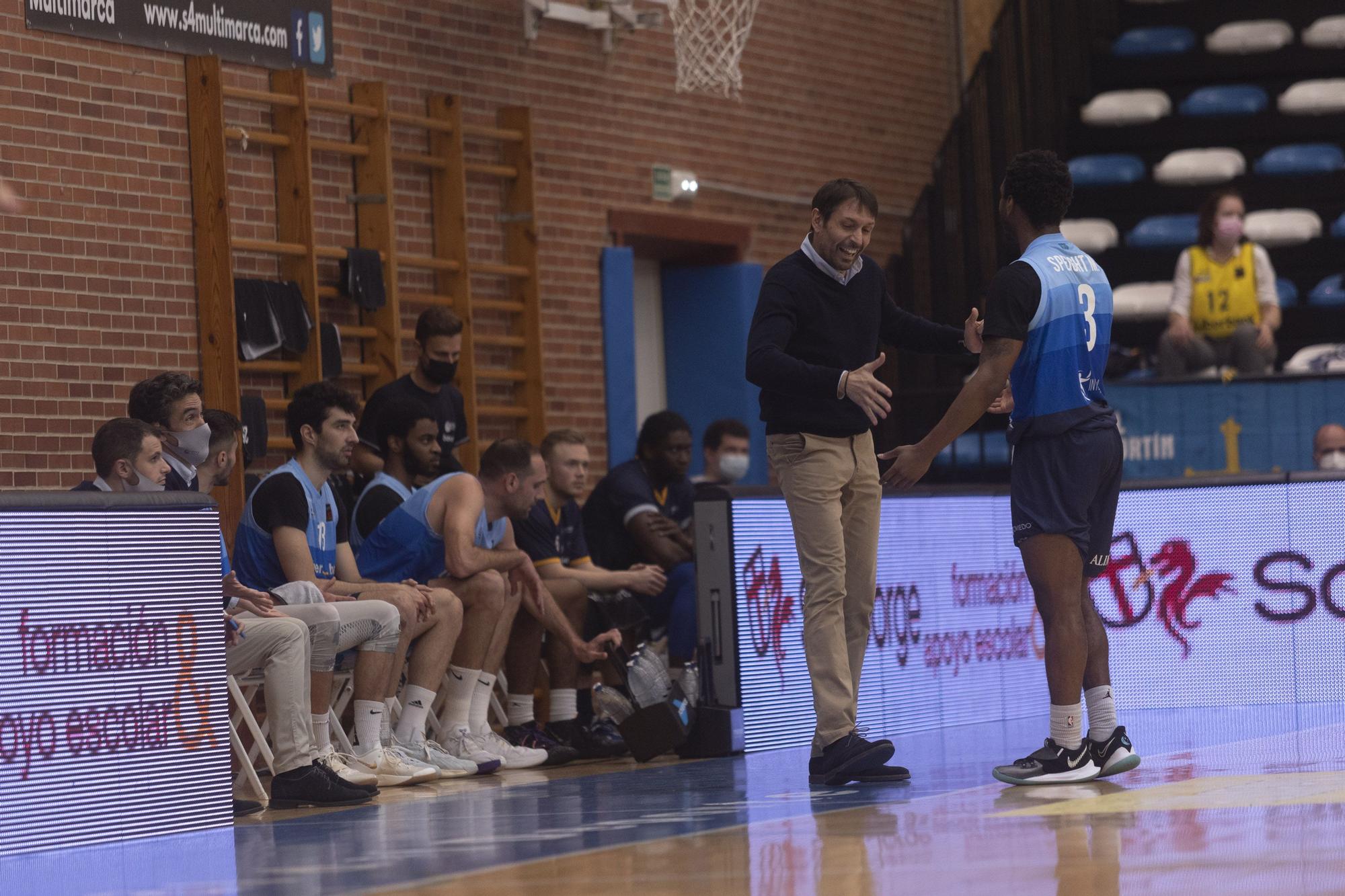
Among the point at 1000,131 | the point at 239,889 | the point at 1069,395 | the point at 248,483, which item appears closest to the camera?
the point at 239,889

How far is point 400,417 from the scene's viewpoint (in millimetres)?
8062

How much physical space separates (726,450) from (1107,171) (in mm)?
6256

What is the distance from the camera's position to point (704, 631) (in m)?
7.95

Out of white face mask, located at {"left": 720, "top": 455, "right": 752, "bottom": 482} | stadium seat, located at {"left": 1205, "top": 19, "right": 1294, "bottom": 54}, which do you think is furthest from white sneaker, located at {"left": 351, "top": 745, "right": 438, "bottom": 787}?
stadium seat, located at {"left": 1205, "top": 19, "right": 1294, "bottom": 54}

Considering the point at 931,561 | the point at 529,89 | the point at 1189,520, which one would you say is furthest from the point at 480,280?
the point at 1189,520

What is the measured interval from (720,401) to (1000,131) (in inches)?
119

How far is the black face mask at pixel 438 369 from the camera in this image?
28.7 ft

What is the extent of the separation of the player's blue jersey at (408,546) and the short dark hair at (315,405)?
54 cm

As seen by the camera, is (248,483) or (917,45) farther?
(917,45)

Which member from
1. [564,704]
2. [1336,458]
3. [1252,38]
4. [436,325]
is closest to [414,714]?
[564,704]

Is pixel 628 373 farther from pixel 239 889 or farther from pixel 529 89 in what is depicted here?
pixel 239 889

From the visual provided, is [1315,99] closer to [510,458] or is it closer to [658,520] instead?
[658,520]

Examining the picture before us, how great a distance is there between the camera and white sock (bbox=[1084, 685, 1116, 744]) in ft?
19.6

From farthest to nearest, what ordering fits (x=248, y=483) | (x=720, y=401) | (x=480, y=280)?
(x=720, y=401), (x=480, y=280), (x=248, y=483)
